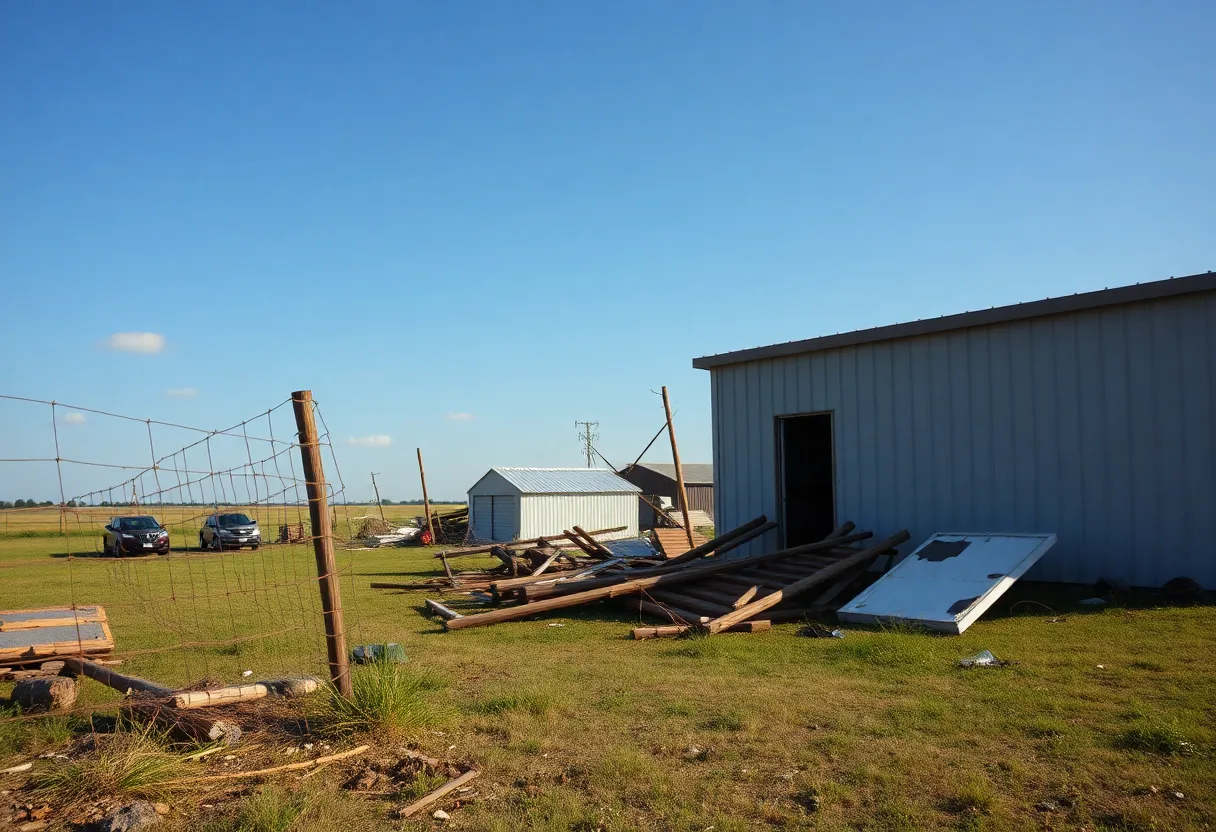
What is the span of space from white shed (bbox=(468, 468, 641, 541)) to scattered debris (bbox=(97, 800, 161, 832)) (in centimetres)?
2920

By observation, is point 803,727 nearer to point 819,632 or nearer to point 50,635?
point 819,632

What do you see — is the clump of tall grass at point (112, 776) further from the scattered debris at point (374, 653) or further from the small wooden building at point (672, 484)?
the small wooden building at point (672, 484)

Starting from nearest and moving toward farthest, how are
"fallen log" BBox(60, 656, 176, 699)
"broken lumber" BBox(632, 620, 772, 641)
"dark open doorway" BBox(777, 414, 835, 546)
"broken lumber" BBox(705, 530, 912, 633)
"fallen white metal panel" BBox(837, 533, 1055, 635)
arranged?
"fallen log" BBox(60, 656, 176, 699)
"fallen white metal panel" BBox(837, 533, 1055, 635)
"broken lumber" BBox(632, 620, 772, 641)
"broken lumber" BBox(705, 530, 912, 633)
"dark open doorway" BBox(777, 414, 835, 546)

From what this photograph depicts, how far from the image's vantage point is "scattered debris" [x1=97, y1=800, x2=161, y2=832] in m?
4.46

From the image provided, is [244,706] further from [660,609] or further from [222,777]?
[660,609]

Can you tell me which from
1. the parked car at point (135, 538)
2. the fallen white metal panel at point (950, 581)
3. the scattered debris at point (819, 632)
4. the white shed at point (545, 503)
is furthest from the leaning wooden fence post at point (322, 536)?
the white shed at point (545, 503)

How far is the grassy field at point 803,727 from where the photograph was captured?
4488 mm

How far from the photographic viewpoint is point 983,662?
7.77m

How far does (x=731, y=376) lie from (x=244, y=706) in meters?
11.9

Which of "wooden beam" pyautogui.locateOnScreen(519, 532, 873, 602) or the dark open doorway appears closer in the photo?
"wooden beam" pyautogui.locateOnScreen(519, 532, 873, 602)

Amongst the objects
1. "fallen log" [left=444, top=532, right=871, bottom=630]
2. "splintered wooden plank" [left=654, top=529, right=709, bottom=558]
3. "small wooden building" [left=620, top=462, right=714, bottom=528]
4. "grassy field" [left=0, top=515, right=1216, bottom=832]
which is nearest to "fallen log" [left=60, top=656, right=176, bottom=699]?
"grassy field" [left=0, top=515, right=1216, bottom=832]

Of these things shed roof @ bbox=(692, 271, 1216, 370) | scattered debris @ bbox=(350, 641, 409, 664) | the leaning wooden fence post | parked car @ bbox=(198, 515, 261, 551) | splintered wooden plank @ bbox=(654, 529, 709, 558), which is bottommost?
parked car @ bbox=(198, 515, 261, 551)

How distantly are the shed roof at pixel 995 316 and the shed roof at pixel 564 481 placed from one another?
19.9 meters

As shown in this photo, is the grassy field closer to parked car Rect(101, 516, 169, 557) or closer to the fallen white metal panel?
the fallen white metal panel
